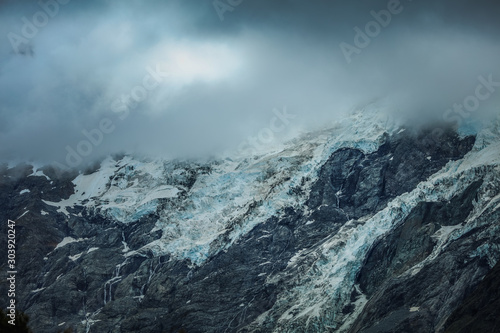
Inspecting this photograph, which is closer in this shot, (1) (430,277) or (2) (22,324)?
(2) (22,324)

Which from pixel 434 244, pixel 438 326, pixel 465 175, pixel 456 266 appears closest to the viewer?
pixel 438 326

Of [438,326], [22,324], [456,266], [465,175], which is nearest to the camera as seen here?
[22,324]

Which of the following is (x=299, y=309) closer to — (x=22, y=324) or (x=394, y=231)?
(x=394, y=231)

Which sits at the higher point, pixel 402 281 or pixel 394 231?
pixel 394 231

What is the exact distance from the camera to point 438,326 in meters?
143

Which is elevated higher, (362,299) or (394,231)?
(394,231)

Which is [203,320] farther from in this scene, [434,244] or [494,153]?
[494,153]

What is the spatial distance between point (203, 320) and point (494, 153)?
9773 centimetres

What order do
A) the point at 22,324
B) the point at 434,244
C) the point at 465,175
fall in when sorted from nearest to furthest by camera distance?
the point at 22,324
the point at 434,244
the point at 465,175

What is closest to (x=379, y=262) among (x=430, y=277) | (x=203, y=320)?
(x=430, y=277)

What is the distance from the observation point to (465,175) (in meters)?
188

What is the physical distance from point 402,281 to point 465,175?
134 ft

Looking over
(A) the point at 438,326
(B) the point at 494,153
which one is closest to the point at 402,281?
(A) the point at 438,326

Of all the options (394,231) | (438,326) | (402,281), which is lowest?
(438,326)
